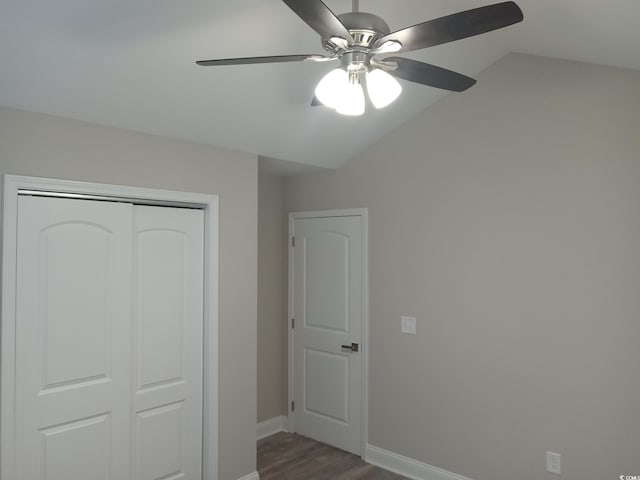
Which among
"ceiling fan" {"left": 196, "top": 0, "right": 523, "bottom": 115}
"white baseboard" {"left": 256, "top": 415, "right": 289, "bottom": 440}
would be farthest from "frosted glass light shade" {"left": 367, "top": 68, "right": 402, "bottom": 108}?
"white baseboard" {"left": 256, "top": 415, "right": 289, "bottom": 440}

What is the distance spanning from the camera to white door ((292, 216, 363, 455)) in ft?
12.4

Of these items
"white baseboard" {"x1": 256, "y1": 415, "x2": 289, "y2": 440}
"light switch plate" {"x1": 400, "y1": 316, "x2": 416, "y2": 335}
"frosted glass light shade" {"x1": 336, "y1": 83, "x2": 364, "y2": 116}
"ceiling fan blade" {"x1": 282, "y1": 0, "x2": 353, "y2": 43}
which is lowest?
"white baseboard" {"x1": 256, "y1": 415, "x2": 289, "y2": 440}

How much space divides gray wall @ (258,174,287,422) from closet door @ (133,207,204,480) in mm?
1159

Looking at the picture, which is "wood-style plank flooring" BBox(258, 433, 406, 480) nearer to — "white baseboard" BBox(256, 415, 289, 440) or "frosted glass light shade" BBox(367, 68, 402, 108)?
"white baseboard" BBox(256, 415, 289, 440)

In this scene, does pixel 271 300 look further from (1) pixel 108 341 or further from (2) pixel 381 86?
(2) pixel 381 86

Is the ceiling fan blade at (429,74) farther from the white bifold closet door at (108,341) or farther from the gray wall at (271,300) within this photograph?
the gray wall at (271,300)

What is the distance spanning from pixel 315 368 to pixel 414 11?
2982 mm

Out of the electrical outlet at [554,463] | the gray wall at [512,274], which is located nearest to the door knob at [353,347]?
the gray wall at [512,274]

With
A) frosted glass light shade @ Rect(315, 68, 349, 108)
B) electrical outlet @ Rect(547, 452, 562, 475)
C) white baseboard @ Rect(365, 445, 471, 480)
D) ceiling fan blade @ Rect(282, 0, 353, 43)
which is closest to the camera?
ceiling fan blade @ Rect(282, 0, 353, 43)

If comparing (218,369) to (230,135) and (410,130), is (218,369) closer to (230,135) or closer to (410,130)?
(230,135)

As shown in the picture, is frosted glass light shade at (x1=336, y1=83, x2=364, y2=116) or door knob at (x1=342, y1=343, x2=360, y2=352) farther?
door knob at (x1=342, y1=343, x2=360, y2=352)

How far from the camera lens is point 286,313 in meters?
4.31

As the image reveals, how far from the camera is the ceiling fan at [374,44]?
4.09 feet

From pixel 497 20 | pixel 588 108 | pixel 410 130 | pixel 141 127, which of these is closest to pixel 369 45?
pixel 497 20
